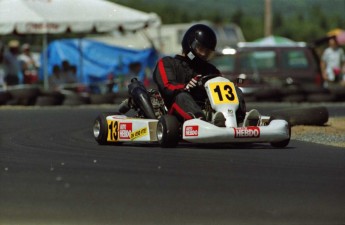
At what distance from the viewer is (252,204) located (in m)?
6.21

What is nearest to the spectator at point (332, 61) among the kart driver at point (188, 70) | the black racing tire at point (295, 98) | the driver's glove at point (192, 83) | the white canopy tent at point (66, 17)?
the black racing tire at point (295, 98)

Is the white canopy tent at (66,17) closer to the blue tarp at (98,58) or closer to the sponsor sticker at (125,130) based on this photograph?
the blue tarp at (98,58)

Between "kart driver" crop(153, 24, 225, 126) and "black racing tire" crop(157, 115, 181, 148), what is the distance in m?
0.30

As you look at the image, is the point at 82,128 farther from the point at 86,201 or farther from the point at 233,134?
the point at 86,201

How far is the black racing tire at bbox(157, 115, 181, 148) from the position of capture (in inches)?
390

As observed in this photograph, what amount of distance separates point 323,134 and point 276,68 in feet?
34.7

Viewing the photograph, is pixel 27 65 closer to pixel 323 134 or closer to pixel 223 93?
pixel 323 134

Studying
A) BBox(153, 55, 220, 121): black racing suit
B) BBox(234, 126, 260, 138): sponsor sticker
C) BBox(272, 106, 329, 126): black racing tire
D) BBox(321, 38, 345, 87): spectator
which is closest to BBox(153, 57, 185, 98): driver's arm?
BBox(153, 55, 220, 121): black racing suit

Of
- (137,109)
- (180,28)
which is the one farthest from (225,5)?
(137,109)

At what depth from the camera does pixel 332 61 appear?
984 inches

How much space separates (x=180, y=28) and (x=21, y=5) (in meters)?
17.0

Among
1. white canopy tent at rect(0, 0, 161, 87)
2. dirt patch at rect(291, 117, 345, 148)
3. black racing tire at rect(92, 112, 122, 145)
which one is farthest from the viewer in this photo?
white canopy tent at rect(0, 0, 161, 87)

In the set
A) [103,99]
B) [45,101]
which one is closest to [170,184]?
[45,101]

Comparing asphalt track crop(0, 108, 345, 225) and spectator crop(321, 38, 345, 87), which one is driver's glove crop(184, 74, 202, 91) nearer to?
asphalt track crop(0, 108, 345, 225)
